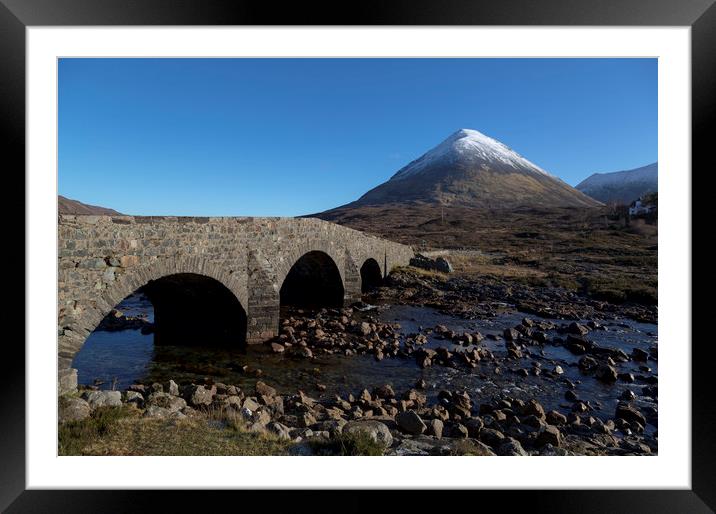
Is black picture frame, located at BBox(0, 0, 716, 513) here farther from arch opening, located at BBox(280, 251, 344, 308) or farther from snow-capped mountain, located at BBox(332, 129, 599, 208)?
snow-capped mountain, located at BBox(332, 129, 599, 208)

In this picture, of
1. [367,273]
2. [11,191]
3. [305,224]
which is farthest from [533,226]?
[11,191]

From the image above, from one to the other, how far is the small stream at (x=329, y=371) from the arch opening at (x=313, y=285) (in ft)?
18.6

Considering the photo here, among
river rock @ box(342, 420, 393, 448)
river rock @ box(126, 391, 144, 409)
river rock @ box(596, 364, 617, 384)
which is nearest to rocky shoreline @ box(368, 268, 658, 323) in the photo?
river rock @ box(596, 364, 617, 384)

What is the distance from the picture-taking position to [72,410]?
4.46 metres

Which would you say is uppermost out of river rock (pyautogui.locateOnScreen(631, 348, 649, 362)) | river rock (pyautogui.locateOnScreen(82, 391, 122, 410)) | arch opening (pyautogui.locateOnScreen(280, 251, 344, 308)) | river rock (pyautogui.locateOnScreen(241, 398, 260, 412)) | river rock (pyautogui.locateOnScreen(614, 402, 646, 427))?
arch opening (pyautogui.locateOnScreen(280, 251, 344, 308))

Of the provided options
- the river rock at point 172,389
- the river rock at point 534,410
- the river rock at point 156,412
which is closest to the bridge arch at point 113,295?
the river rock at point 156,412

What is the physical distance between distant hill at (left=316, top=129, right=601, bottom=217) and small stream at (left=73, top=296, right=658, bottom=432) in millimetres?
84320

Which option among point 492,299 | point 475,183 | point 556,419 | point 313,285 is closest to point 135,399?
point 556,419

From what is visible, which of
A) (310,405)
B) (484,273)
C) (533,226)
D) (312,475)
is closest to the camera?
(312,475)

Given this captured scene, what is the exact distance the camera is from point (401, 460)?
3.00 metres

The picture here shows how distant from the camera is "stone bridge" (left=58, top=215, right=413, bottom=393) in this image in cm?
536

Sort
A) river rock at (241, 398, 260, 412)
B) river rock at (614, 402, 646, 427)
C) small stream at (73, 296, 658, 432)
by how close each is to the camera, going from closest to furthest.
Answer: river rock at (241, 398, 260, 412) < river rock at (614, 402, 646, 427) < small stream at (73, 296, 658, 432)
